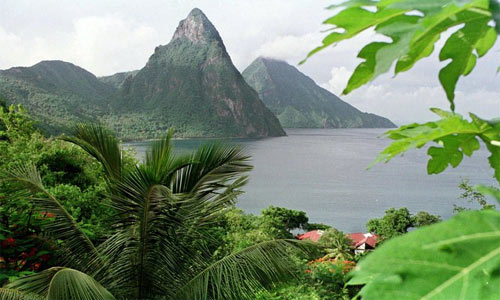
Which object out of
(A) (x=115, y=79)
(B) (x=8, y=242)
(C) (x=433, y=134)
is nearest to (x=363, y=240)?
(B) (x=8, y=242)

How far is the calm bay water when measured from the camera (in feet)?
85.8

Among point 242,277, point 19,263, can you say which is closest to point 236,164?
point 242,277

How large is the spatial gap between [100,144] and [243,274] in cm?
153

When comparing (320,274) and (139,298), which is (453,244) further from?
(320,274)

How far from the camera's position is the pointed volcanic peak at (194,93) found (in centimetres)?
4066

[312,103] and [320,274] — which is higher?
[312,103]

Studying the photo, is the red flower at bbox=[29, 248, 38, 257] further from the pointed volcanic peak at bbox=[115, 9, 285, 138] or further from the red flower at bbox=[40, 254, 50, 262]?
the pointed volcanic peak at bbox=[115, 9, 285, 138]

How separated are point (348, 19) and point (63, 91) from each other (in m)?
34.0

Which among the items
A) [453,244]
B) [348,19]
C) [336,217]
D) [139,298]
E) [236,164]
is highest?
[348,19]

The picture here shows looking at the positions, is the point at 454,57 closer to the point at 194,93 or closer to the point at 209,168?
the point at 209,168

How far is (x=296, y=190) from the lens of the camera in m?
31.2

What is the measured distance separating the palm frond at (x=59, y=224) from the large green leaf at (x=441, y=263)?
3084 mm

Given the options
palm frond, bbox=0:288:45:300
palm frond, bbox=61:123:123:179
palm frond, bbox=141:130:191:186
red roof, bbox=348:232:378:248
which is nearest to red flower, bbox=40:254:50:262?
palm frond, bbox=61:123:123:179

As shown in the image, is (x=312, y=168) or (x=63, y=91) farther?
(x=312, y=168)
